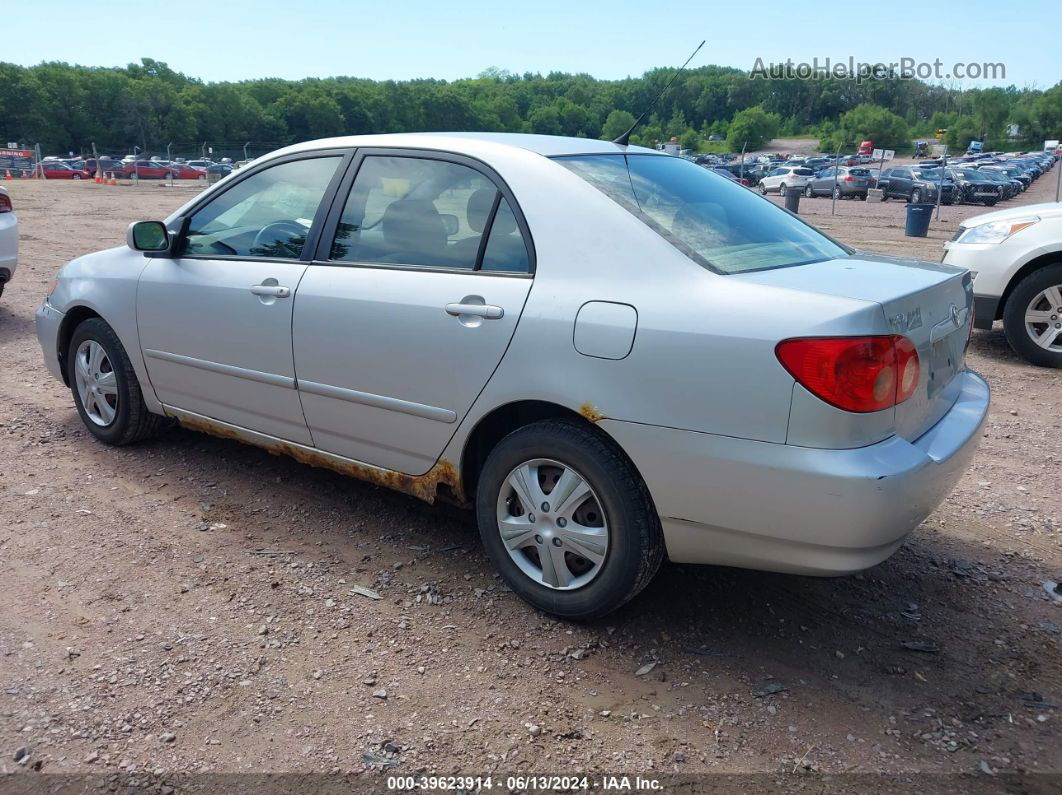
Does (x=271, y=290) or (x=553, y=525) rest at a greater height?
(x=271, y=290)

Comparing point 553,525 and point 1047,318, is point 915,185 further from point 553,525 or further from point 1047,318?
point 553,525

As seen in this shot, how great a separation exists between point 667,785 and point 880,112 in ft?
357

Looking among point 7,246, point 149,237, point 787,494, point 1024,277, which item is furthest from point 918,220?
point 787,494

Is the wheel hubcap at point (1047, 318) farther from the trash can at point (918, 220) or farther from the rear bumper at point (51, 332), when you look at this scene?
the trash can at point (918, 220)

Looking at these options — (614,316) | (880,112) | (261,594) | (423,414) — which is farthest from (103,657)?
(880,112)

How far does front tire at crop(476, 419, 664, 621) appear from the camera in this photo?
2.93 metres

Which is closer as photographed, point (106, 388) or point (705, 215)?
point (705, 215)

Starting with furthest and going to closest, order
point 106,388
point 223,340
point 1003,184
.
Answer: point 1003,184, point 106,388, point 223,340

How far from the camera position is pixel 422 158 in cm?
364

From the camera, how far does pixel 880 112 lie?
324ft

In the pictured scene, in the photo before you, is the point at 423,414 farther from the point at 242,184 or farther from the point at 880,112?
the point at 880,112

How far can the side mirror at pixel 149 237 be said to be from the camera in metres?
4.32

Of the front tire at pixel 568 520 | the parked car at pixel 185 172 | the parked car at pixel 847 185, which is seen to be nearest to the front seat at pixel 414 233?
the front tire at pixel 568 520

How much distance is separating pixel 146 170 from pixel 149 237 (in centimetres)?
4827
